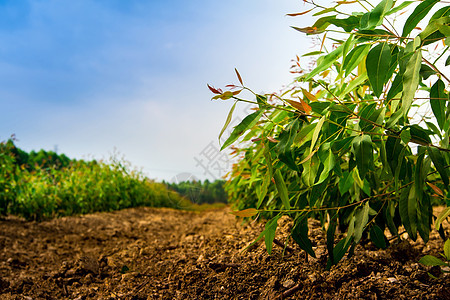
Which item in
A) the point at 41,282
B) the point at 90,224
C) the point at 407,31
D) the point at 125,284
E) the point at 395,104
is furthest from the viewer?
the point at 90,224

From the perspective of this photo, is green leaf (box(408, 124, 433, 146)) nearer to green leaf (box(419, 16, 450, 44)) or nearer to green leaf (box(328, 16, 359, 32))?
green leaf (box(419, 16, 450, 44))

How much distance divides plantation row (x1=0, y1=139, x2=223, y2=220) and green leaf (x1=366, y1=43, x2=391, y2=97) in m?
6.30

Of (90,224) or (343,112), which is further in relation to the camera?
(90,224)

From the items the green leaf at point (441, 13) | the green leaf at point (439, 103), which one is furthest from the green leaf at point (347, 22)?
the green leaf at point (439, 103)

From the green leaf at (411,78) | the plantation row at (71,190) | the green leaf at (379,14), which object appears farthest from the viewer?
the plantation row at (71,190)

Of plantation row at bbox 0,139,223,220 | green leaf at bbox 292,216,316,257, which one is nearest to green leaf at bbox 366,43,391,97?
green leaf at bbox 292,216,316,257

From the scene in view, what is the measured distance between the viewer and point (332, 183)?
1.94 metres

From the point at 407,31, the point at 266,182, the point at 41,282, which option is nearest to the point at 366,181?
the point at 266,182

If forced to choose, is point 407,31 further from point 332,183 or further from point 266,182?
point 332,183

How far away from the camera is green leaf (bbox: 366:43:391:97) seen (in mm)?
1130

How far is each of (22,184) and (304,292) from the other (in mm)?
6101

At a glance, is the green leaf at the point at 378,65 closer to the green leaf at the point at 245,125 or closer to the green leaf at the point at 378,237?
the green leaf at the point at 245,125

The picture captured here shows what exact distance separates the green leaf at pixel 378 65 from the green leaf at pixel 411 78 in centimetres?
7

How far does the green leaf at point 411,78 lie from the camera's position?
1053mm
